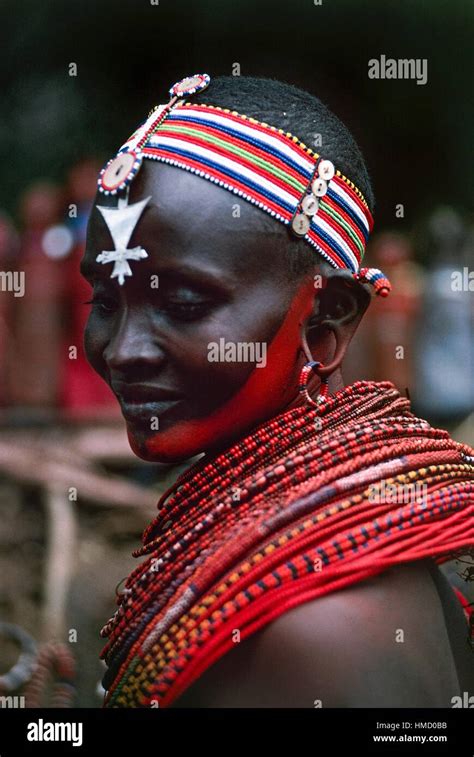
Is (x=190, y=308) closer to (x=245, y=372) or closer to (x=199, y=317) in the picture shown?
(x=199, y=317)

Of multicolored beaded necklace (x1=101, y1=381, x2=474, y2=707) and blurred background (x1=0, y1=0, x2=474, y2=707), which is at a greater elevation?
blurred background (x1=0, y1=0, x2=474, y2=707)

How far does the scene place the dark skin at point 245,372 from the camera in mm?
1969

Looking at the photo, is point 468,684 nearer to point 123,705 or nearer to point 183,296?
point 123,705

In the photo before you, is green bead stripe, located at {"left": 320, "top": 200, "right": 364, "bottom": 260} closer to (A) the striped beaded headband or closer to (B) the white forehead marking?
(A) the striped beaded headband

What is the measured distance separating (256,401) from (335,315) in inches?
12.0

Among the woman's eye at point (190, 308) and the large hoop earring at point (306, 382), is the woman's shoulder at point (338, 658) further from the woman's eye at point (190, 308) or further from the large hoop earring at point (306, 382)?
the woman's eye at point (190, 308)

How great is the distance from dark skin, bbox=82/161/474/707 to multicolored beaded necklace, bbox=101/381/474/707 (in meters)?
0.06

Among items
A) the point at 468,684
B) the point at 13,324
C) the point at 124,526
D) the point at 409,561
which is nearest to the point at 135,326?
the point at 409,561

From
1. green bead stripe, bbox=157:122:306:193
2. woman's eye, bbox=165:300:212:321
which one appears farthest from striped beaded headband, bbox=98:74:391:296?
woman's eye, bbox=165:300:212:321

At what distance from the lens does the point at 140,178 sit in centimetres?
230

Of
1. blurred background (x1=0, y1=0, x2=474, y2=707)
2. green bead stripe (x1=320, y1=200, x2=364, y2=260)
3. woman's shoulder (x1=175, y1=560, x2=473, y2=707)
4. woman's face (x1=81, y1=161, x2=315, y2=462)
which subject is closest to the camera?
woman's shoulder (x1=175, y1=560, x2=473, y2=707)

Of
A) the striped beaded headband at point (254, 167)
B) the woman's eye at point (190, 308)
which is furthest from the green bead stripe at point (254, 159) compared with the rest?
the woman's eye at point (190, 308)

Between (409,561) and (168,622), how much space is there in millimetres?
564

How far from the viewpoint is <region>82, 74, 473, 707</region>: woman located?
2.01 metres
